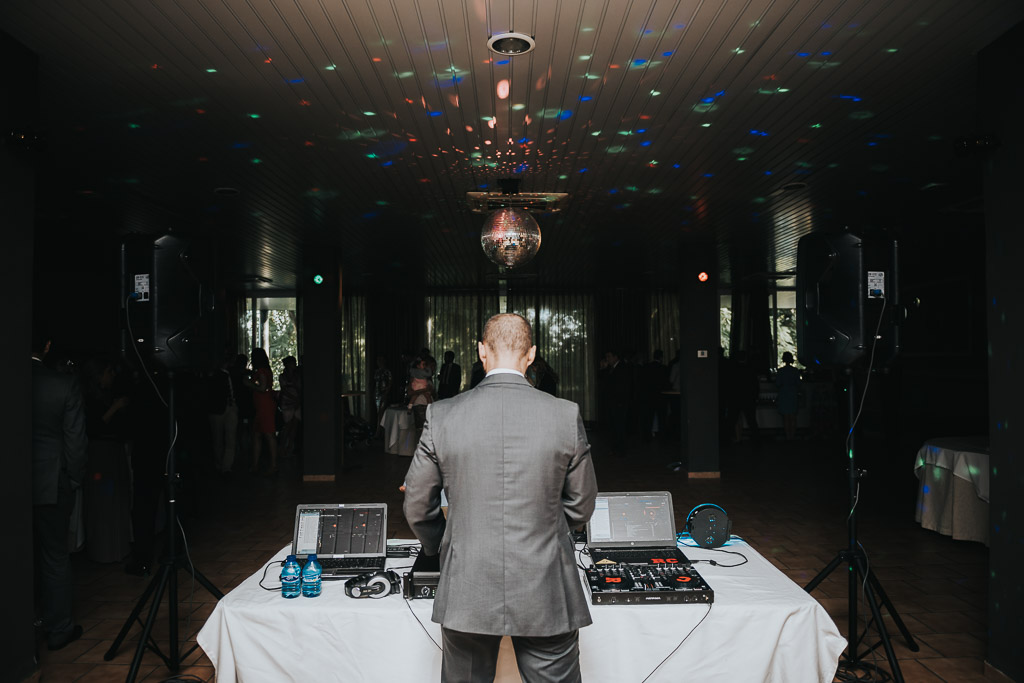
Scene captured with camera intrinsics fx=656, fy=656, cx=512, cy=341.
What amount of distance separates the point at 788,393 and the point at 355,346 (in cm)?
955

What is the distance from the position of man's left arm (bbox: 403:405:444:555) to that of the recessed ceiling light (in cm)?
203

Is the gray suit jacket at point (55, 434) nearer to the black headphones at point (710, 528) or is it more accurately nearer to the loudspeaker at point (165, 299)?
the loudspeaker at point (165, 299)

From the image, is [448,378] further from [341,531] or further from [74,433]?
[341,531]

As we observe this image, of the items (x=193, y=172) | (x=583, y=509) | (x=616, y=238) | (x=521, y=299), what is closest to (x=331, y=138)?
(x=193, y=172)

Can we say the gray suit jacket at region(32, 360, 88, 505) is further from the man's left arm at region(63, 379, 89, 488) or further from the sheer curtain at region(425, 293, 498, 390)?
the sheer curtain at region(425, 293, 498, 390)

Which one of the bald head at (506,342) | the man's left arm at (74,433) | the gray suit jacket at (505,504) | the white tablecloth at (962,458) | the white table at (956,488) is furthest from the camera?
the white table at (956,488)

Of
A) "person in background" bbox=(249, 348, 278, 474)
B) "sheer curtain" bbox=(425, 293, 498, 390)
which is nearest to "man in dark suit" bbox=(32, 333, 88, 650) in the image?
"person in background" bbox=(249, 348, 278, 474)

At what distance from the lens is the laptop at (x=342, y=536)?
2.76 m

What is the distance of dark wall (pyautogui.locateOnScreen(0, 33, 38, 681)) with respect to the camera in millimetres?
3016

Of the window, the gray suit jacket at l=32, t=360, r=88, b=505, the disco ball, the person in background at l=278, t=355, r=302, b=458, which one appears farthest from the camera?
the window

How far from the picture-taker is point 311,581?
2.49m

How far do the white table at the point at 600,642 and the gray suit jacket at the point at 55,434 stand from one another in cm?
181

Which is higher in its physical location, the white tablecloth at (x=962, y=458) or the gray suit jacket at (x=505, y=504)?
the gray suit jacket at (x=505, y=504)

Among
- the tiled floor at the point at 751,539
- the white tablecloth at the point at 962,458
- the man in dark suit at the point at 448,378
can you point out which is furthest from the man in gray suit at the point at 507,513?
the man in dark suit at the point at 448,378
